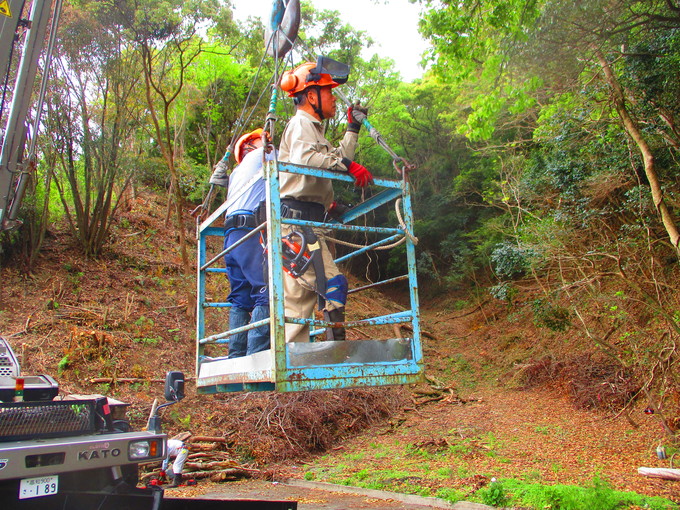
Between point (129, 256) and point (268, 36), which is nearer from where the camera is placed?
point (268, 36)

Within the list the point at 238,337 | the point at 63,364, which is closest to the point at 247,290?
the point at 238,337

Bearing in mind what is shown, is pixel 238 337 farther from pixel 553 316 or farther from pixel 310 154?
pixel 553 316

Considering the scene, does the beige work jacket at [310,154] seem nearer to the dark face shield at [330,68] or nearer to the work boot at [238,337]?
the dark face shield at [330,68]

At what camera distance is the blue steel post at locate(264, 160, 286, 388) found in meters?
2.90

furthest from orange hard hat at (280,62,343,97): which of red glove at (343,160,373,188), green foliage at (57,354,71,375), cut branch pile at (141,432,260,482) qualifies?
green foliage at (57,354,71,375)

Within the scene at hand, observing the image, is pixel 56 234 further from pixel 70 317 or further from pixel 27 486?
pixel 27 486

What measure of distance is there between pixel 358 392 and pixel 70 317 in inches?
235

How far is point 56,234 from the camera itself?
1256 cm

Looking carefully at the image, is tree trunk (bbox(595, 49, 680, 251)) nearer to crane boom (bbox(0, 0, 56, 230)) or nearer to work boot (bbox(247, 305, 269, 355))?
work boot (bbox(247, 305, 269, 355))

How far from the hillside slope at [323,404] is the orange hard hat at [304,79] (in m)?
5.15

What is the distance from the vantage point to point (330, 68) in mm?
3807

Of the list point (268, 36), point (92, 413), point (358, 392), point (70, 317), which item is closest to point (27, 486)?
point (92, 413)

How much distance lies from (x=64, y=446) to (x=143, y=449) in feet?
1.58

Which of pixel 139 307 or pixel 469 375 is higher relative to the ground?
pixel 139 307
